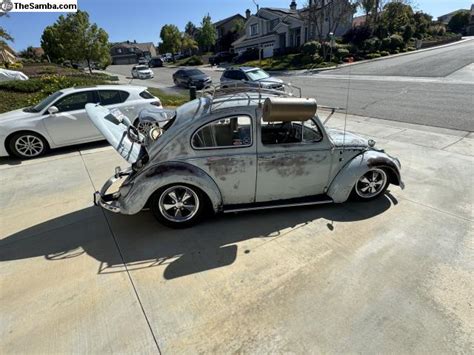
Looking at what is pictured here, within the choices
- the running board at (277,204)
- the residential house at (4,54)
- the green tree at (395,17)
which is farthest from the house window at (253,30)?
the running board at (277,204)

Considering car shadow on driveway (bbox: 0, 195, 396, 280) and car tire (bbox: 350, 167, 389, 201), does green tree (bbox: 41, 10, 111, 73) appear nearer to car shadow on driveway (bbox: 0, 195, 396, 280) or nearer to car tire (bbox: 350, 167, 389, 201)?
car shadow on driveway (bbox: 0, 195, 396, 280)

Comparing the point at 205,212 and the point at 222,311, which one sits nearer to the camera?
the point at 222,311

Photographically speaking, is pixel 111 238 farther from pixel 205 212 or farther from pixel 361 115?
pixel 361 115

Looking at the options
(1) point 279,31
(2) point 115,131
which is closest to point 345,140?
(2) point 115,131

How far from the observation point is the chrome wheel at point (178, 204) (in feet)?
11.6

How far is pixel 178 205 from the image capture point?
3641 millimetres

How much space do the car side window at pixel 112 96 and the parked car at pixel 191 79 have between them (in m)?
13.3

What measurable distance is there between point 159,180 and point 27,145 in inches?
200

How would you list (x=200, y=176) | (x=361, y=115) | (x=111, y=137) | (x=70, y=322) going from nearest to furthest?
(x=70, y=322), (x=200, y=176), (x=111, y=137), (x=361, y=115)

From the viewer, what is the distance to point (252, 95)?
3.85 metres

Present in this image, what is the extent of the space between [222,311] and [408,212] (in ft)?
9.40

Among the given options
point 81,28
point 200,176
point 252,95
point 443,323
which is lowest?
point 443,323

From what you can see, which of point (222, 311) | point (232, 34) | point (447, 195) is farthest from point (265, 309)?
point (232, 34)

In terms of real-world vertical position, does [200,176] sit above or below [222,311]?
above
